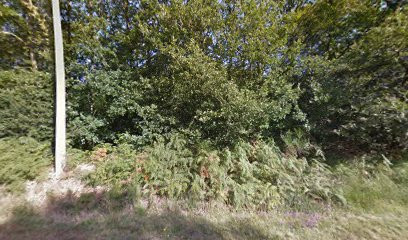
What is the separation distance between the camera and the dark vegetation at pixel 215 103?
4816mm

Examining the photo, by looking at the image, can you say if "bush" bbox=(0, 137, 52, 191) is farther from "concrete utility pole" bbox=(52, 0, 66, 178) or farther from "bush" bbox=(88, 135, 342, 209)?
"bush" bbox=(88, 135, 342, 209)

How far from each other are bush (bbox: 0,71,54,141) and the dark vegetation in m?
0.03

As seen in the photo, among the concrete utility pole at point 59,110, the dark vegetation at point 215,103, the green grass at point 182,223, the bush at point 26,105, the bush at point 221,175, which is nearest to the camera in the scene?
the green grass at point 182,223

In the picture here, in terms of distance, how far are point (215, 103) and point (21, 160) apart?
5309 millimetres

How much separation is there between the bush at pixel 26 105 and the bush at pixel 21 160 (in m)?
0.31

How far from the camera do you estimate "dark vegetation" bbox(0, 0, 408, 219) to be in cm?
482

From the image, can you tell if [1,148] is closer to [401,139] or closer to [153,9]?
[153,9]

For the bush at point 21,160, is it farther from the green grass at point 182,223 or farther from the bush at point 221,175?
the bush at point 221,175

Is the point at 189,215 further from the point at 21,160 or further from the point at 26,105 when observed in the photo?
the point at 26,105

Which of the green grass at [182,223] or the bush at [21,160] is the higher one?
the bush at [21,160]

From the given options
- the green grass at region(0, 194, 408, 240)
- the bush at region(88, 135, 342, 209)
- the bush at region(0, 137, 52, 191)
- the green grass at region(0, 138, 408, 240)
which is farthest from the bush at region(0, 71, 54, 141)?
the green grass at region(0, 194, 408, 240)

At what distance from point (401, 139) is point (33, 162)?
10.5 m

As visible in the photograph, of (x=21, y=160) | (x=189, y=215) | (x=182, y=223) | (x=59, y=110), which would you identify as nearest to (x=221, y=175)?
(x=189, y=215)

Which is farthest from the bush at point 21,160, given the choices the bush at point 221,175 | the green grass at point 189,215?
the bush at point 221,175
